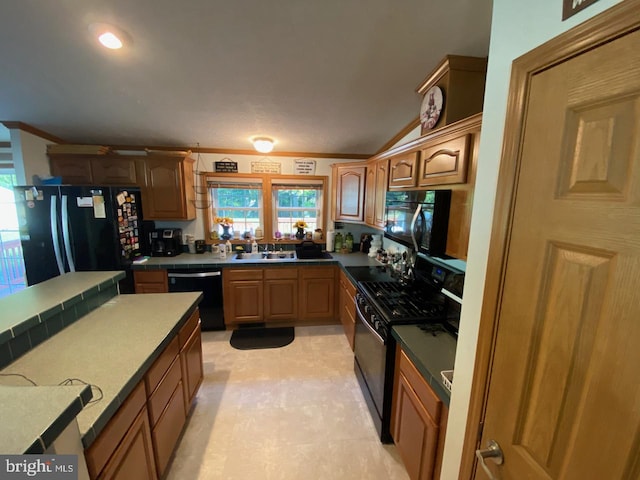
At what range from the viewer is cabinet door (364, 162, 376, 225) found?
2.82 meters

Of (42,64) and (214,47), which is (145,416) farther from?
(42,64)

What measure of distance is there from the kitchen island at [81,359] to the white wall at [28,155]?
1999mm

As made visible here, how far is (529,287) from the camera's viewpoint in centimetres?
69

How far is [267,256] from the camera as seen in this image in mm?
3479

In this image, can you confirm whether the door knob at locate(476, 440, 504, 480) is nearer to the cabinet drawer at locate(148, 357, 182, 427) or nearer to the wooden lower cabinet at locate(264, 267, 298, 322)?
the cabinet drawer at locate(148, 357, 182, 427)

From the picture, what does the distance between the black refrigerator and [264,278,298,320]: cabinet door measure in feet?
5.44

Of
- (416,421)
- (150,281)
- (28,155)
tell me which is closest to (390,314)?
(416,421)

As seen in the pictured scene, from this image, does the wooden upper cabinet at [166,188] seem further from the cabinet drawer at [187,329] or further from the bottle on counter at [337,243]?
the bottle on counter at [337,243]

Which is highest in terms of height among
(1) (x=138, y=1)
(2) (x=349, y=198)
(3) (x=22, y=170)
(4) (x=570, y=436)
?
(1) (x=138, y=1)

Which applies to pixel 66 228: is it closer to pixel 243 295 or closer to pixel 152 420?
pixel 243 295


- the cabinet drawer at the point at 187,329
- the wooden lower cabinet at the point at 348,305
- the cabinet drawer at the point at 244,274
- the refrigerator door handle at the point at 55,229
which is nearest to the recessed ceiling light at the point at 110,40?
the refrigerator door handle at the point at 55,229

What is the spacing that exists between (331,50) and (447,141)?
1039 millimetres

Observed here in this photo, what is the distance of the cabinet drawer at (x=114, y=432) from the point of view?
0.90 metres

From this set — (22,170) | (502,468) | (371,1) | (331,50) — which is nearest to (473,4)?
(371,1)
